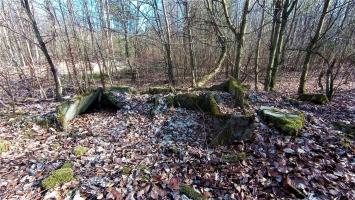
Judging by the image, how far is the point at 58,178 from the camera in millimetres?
3387

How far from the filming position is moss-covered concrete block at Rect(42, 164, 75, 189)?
3.28 m

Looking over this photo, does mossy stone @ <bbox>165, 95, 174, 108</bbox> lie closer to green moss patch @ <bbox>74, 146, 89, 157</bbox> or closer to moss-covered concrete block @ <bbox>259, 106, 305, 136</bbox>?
moss-covered concrete block @ <bbox>259, 106, 305, 136</bbox>

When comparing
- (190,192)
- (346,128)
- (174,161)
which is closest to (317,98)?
(346,128)

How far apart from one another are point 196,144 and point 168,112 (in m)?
1.67

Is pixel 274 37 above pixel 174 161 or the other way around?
above

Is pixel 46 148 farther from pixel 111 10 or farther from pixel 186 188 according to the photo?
pixel 111 10

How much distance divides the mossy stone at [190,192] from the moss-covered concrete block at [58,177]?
64.1 inches

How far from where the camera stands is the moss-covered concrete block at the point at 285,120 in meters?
4.23

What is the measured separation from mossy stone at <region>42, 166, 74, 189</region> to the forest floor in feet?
0.30

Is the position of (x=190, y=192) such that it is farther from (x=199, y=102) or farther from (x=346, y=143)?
(x=199, y=102)

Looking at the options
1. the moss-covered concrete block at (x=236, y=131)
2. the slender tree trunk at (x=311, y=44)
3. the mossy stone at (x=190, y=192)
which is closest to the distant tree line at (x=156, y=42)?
the slender tree trunk at (x=311, y=44)

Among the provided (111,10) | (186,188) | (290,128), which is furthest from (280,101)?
(111,10)

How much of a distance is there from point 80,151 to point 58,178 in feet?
2.87

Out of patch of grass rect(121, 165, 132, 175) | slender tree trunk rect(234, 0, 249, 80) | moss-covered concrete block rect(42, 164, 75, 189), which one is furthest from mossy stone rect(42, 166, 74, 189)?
Answer: slender tree trunk rect(234, 0, 249, 80)
